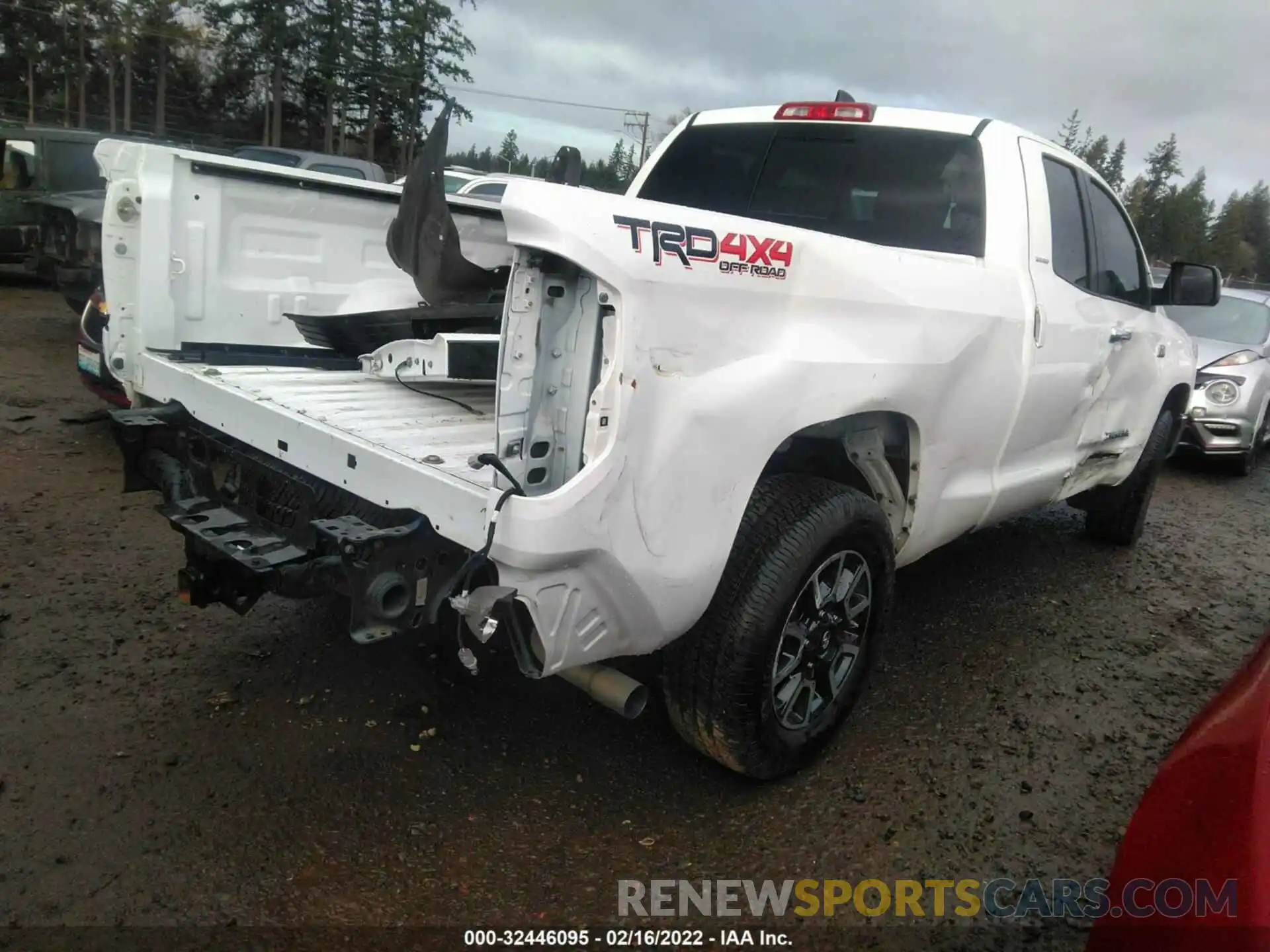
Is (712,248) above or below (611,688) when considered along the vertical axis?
above

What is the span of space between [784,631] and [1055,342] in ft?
5.90

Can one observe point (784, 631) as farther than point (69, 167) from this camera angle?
No

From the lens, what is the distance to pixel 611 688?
265cm

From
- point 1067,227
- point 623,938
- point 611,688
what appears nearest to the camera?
point 623,938

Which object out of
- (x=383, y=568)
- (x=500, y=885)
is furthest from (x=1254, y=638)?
(x=383, y=568)

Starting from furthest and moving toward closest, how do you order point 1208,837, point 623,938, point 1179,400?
1. point 1179,400
2. point 623,938
3. point 1208,837

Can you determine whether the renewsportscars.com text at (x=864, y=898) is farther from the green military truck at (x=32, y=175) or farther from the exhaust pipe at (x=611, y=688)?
the green military truck at (x=32, y=175)

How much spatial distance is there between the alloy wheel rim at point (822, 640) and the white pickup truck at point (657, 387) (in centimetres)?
1

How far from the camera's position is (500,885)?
8.27ft

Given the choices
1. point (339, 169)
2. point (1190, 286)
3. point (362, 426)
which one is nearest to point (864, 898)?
point (362, 426)

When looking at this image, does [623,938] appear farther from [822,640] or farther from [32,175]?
[32,175]

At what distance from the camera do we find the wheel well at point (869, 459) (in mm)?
3016

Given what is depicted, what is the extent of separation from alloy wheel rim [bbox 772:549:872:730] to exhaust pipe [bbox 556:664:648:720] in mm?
407

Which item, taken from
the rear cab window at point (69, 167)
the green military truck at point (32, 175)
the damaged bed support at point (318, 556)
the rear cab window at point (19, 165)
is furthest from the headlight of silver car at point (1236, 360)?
the rear cab window at point (19, 165)
